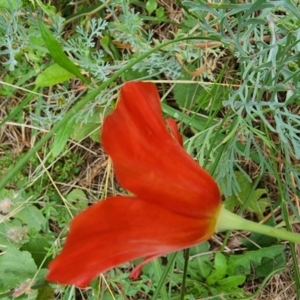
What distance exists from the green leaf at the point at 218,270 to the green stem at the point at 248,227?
563mm

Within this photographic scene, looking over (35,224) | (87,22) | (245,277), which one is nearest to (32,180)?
(35,224)

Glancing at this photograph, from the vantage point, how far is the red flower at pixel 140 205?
457 mm

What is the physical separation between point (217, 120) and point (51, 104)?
36 centimetres

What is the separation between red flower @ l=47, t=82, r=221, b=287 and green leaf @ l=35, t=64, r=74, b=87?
1.82ft

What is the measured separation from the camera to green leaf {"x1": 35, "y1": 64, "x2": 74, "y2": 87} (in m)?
1.04

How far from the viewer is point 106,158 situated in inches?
45.6

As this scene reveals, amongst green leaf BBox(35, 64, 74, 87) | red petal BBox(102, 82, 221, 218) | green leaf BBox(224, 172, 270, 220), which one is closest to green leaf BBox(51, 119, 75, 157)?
green leaf BBox(35, 64, 74, 87)

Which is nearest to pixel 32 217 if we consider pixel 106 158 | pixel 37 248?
pixel 37 248

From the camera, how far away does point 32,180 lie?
1.17 metres

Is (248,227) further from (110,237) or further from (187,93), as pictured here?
(187,93)

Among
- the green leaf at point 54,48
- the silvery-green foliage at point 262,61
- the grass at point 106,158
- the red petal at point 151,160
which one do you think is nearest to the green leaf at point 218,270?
the grass at point 106,158

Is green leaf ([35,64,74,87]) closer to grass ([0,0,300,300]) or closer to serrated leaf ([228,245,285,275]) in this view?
grass ([0,0,300,300])

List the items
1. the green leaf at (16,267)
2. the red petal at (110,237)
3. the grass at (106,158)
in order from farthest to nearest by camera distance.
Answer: the green leaf at (16,267) < the grass at (106,158) < the red petal at (110,237)

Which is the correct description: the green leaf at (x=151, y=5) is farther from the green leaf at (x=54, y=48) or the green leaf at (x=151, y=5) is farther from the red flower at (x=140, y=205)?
the red flower at (x=140, y=205)
